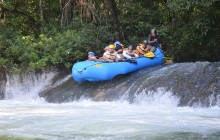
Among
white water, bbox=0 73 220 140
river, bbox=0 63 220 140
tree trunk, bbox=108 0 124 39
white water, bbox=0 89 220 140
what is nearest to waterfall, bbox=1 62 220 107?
river, bbox=0 63 220 140

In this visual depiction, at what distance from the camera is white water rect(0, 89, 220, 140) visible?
5.70m

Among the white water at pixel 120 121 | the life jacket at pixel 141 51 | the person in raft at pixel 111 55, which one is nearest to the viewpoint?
the white water at pixel 120 121

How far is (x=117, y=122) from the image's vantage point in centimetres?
656

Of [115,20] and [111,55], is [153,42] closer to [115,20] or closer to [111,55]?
[111,55]


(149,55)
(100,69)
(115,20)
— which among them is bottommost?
(100,69)

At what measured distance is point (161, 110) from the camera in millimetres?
7957

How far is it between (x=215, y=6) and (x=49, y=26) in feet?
17.7

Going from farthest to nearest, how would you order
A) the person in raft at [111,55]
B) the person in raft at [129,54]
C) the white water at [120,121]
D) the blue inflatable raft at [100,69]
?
the person in raft at [129,54], the person in raft at [111,55], the blue inflatable raft at [100,69], the white water at [120,121]

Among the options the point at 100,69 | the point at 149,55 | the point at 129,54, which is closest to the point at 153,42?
the point at 149,55

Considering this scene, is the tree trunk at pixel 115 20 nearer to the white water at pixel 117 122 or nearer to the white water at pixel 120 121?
the white water at pixel 120 121

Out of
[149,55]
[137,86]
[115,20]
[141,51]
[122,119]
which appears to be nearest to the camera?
[122,119]

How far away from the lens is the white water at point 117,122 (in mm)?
5699

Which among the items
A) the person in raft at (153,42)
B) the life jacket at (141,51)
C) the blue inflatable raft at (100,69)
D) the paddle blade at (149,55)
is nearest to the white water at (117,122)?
the blue inflatable raft at (100,69)

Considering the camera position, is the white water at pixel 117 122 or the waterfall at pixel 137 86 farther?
the waterfall at pixel 137 86
